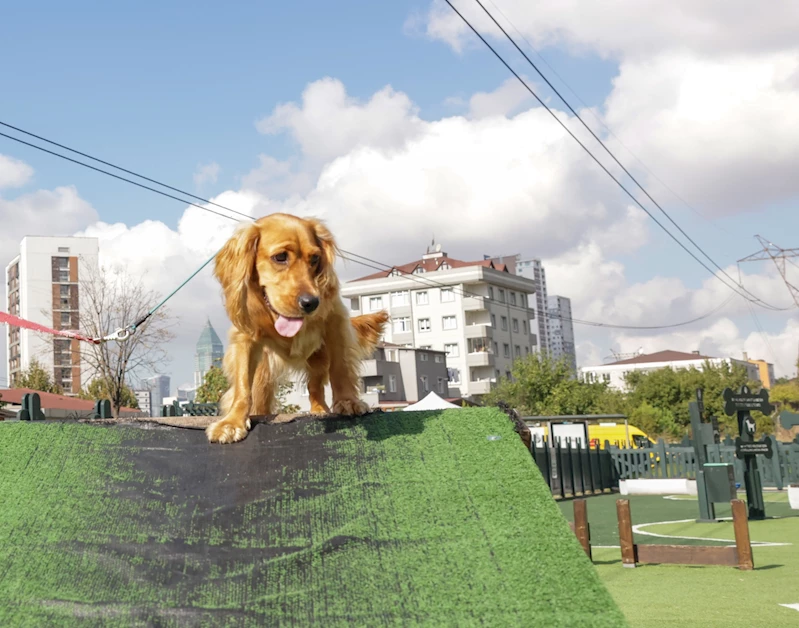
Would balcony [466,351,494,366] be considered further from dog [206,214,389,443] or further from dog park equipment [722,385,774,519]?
dog [206,214,389,443]

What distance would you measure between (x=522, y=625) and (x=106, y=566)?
1794 millimetres

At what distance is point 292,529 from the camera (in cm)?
369

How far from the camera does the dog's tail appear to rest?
5465 millimetres

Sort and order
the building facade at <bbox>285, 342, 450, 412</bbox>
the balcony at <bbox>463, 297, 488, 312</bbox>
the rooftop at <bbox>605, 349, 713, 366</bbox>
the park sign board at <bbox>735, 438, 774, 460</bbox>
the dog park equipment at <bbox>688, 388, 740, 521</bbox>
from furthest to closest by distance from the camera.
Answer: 1. the rooftop at <bbox>605, 349, 713, 366</bbox>
2. the balcony at <bbox>463, 297, 488, 312</bbox>
3. the building facade at <bbox>285, 342, 450, 412</bbox>
4. the park sign board at <bbox>735, 438, 774, 460</bbox>
5. the dog park equipment at <bbox>688, 388, 740, 521</bbox>

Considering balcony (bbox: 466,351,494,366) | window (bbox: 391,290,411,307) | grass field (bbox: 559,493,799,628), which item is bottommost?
grass field (bbox: 559,493,799,628)

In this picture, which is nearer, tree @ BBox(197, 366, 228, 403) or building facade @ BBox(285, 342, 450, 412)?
tree @ BBox(197, 366, 228, 403)

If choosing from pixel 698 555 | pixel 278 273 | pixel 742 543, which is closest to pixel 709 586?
pixel 698 555

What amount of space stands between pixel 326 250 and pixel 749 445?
505 inches

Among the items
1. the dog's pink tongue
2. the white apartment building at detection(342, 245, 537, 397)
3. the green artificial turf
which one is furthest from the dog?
the white apartment building at detection(342, 245, 537, 397)

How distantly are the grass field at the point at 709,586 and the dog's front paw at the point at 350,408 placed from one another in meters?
1.88

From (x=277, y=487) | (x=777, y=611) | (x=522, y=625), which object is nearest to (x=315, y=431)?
(x=277, y=487)

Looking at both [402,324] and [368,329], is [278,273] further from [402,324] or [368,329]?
[402,324]

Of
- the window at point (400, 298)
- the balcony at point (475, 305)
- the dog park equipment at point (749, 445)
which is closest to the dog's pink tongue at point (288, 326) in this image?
the dog park equipment at point (749, 445)

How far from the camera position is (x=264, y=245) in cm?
A: 441
